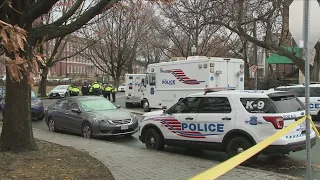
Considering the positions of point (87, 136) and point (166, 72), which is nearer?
point (87, 136)

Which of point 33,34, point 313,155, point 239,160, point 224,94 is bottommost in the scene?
point 313,155

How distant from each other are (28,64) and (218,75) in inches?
595

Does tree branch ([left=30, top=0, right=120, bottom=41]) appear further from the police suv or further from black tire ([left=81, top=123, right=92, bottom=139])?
black tire ([left=81, top=123, right=92, bottom=139])

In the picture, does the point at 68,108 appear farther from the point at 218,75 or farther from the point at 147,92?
the point at 147,92

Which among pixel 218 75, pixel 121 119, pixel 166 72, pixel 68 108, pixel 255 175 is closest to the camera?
pixel 255 175

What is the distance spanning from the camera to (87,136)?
1252cm

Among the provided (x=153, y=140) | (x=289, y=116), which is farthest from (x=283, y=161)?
(x=153, y=140)

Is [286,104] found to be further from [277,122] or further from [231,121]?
[231,121]

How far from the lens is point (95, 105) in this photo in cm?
1341

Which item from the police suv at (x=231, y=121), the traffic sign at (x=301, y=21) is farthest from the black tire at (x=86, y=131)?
the traffic sign at (x=301, y=21)

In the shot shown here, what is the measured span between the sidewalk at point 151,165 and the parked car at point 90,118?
179 centimetres

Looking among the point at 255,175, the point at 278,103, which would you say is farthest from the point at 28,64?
the point at 278,103

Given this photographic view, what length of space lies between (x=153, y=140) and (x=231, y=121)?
8.72 feet

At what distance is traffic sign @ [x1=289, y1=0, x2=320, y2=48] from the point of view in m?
4.46
